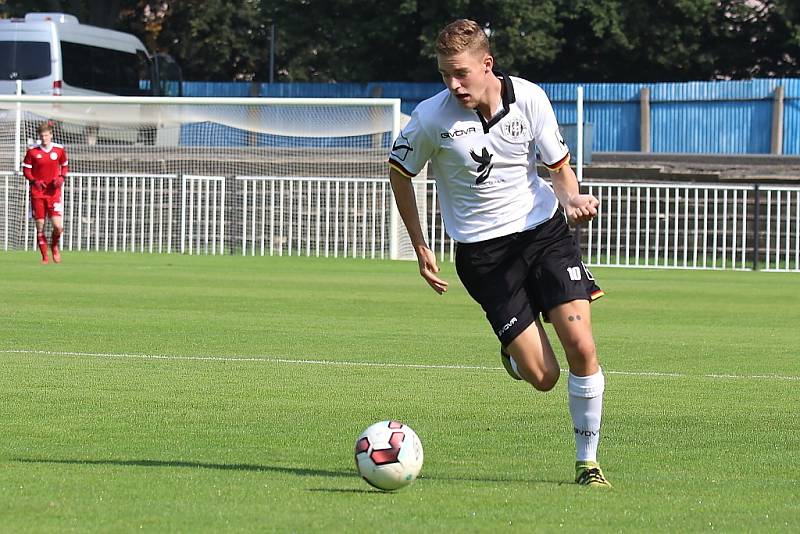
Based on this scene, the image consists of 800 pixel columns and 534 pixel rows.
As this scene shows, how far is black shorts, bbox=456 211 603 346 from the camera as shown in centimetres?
696

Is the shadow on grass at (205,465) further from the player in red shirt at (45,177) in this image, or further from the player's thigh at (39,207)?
the player's thigh at (39,207)

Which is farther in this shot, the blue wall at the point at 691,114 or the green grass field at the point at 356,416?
the blue wall at the point at 691,114

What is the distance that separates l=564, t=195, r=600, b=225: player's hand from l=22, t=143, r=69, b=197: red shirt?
63.5 feet

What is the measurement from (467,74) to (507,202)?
0.66m

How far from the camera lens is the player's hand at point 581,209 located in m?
6.72

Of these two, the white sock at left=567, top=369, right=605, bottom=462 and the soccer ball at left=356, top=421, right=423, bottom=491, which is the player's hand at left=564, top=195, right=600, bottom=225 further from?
the soccer ball at left=356, top=421, right=423, bottom=491

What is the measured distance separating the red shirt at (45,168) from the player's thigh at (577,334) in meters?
19.4

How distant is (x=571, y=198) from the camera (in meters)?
6.96

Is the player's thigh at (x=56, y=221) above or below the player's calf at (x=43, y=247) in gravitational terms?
above

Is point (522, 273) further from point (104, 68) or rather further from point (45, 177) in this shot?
point (104, 68)

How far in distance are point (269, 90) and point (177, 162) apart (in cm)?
1932

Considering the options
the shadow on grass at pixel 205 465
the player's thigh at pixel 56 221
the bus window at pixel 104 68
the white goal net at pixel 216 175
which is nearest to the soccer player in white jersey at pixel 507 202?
the shadow on grass at pixel 205 465

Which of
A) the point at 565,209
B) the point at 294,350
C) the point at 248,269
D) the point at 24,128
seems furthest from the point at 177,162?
the point at 565,209

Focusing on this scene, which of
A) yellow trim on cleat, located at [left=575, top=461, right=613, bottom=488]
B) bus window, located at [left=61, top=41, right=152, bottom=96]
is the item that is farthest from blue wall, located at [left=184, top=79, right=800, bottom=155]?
yellow trim on cleat, located at [left=575, top=461, right=613, bottom=488]
